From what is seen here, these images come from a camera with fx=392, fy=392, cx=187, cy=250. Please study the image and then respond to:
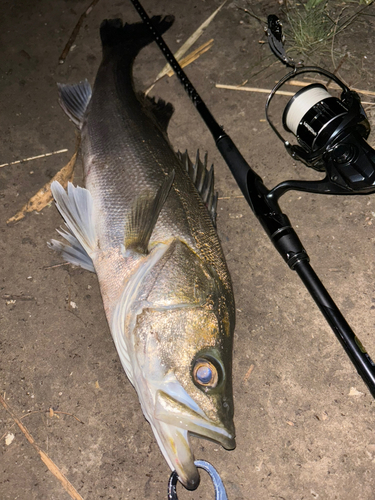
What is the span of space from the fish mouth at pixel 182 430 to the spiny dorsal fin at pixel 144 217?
0.83 m

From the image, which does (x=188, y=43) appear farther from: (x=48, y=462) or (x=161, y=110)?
(x=48, y=462)

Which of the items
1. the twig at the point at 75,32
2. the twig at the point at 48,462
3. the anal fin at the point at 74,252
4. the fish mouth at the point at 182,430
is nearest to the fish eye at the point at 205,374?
the fish mouth at the point at 182,430

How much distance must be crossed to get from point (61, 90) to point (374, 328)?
2.81 m

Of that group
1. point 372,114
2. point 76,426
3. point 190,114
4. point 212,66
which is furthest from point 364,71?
point 76,426

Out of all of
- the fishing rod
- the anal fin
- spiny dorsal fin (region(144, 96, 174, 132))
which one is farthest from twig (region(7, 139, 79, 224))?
the fishing rod

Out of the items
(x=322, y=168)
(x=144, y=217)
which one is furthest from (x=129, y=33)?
(x=322, y=168)

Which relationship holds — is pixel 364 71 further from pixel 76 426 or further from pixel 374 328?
pixel 76 426

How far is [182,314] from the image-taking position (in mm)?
2068

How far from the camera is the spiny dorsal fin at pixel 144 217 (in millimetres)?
2227

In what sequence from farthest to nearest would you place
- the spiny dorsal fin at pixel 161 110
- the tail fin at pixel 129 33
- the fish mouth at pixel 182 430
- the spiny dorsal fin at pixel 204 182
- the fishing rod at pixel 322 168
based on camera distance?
the tail fin at pixel 129 33, the spiny dorsal fin at pixel 161 110, the spiny dorsal fin at pixel 204 182, the fishing rod at pixel 322 168, the fish mouth at pixel 182 430

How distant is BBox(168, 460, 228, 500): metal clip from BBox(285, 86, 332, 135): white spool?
2133 mm

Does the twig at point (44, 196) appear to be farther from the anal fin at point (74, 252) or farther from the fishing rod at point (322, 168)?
the fishing rod at point (322, 168)

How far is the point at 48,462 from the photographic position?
95.7 inches

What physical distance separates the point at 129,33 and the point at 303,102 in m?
1.62
